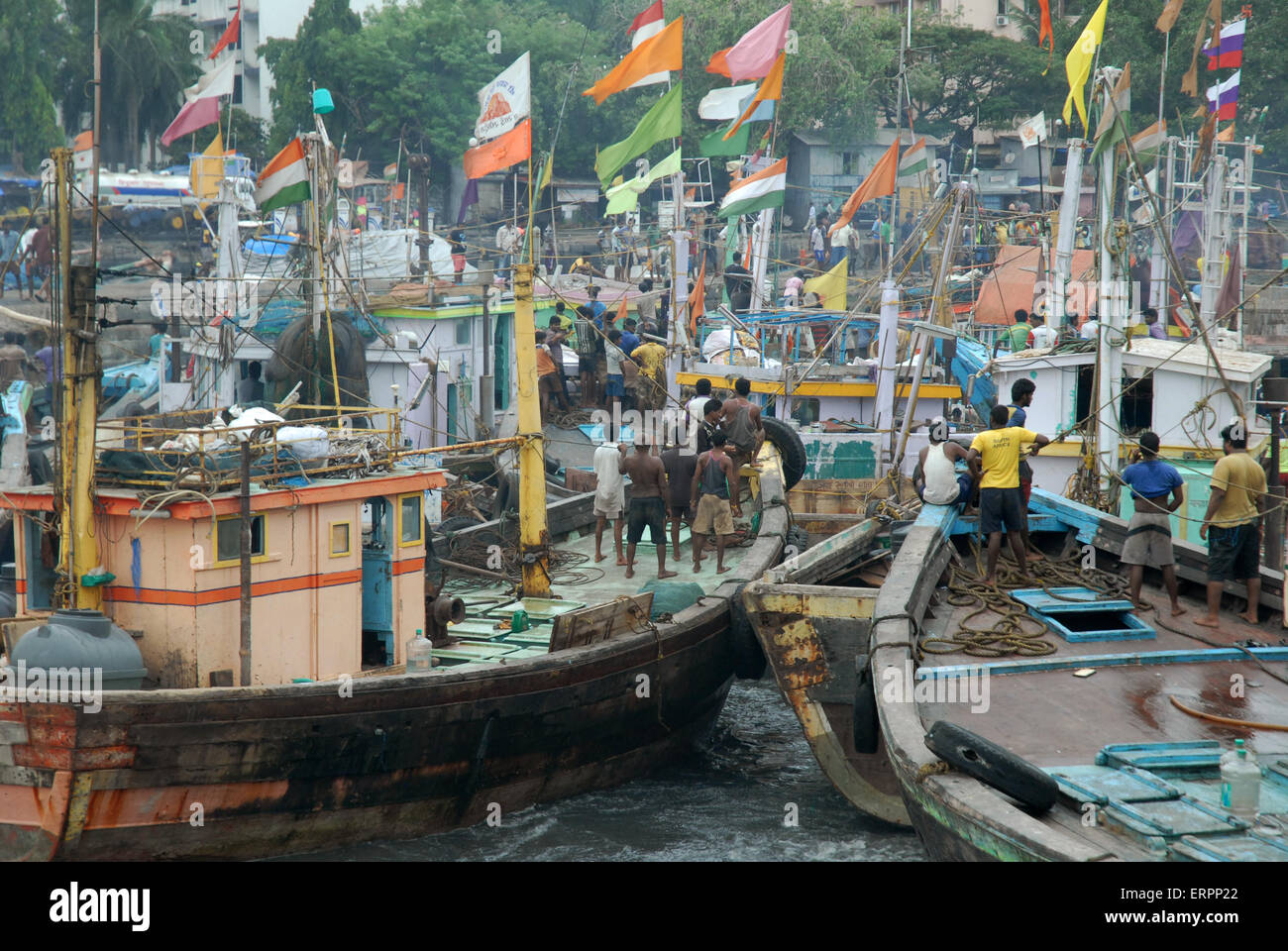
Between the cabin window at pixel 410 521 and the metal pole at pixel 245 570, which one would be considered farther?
the cabin window at pixel 410 521

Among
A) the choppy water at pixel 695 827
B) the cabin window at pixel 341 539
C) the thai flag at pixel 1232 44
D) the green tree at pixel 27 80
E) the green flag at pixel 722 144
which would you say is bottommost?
the choppy water at pixel 695 827

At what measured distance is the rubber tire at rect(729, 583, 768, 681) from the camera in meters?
13.9

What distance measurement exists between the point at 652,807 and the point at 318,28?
43403mm

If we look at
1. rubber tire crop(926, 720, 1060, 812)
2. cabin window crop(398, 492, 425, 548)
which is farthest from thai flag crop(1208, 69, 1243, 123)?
rubber tire crop(926, 720, 1060, 812)

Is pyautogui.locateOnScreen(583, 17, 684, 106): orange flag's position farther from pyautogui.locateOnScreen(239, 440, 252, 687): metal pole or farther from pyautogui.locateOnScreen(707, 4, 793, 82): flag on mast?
pyautogui.locateOnScreen(239, 440, 252, 687): metal pole

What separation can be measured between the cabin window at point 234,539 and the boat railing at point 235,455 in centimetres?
27

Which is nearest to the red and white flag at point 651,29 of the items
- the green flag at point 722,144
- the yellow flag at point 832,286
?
the green flag at point 722,144

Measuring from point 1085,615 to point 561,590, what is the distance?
565 cm

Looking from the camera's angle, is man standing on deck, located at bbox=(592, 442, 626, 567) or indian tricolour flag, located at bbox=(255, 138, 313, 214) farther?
indian tricolour flag, located at bbox=(255, 138, 313, 214)

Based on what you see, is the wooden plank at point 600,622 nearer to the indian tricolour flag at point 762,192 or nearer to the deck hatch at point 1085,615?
the deck hatch at point 1085,615

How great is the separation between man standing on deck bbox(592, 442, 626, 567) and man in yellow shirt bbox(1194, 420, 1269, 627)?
6.09m

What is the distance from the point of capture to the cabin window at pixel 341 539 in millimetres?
11641

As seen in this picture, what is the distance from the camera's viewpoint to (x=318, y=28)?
166 ft

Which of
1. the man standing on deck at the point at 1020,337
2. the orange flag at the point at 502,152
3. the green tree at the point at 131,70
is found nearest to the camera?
the orange flag at the point at 502,152
